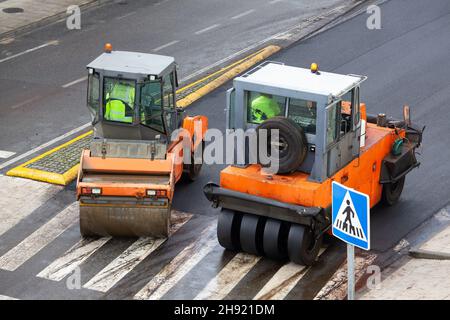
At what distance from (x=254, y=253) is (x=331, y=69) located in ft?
32.0

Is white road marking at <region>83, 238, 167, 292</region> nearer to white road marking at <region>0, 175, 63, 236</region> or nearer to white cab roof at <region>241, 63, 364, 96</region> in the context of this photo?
white road marking at <region>0, 175, 63, 236</region>

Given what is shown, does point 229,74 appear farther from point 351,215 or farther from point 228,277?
point 351,215

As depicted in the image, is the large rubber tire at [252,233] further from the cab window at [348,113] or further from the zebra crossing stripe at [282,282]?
the cab window at [348,113]

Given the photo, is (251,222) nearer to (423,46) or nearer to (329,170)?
(329,170)

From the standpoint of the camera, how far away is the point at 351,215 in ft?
50.1

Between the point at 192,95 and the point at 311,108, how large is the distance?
833 cm

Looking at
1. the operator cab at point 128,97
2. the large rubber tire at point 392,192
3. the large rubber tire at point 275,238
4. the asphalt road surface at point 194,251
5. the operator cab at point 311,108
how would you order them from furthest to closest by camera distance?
the large rubber tire at point 392,192, the operator cab at point 128,97, the large rubber tire at point 275,238, the operator cab at point 311,108, the asphalt road surface at point 194,251

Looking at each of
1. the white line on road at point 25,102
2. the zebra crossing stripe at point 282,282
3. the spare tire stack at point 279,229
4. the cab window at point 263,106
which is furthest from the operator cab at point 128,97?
the white line on road at point 25,102

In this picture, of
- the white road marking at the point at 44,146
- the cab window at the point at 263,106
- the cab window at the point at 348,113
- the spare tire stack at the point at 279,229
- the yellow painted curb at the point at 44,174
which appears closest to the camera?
the spare tire stack at the point at 279,229

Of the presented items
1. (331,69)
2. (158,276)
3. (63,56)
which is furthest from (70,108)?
(158,276)

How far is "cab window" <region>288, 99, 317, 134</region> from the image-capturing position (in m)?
19.2

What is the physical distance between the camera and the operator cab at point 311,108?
A: 754 inches

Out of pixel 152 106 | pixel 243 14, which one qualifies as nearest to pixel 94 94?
pixel 152 106

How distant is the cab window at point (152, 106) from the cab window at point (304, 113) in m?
2.94
